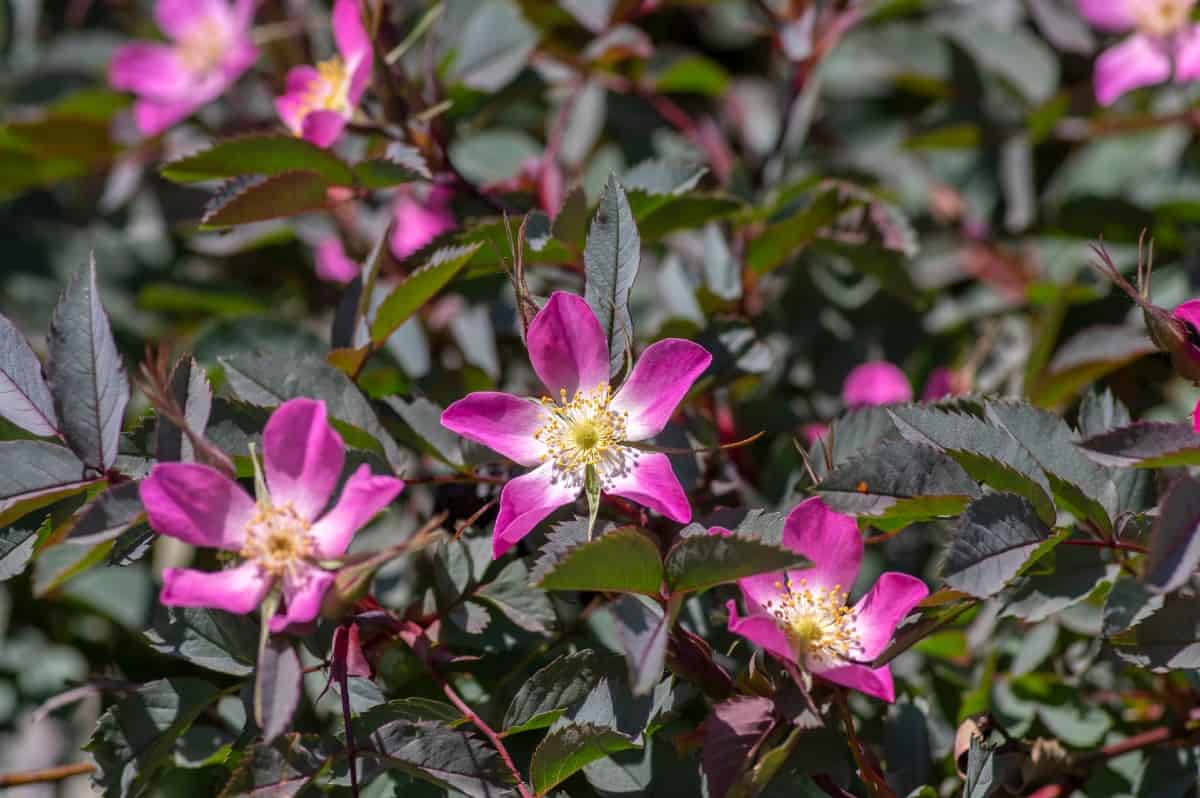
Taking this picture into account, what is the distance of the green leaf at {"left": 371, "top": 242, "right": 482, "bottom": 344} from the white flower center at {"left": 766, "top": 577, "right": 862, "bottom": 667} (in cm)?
42

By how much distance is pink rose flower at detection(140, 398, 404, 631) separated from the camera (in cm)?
87

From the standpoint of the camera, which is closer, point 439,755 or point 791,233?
point 439,755

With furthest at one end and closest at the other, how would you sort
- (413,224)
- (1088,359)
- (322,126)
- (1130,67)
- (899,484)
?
(413,224) → (1130,67) → (1088,359) → (322,126) → (899,484)

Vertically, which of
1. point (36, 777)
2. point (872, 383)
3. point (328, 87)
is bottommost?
point (36, 777)

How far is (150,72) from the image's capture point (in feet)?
5.78

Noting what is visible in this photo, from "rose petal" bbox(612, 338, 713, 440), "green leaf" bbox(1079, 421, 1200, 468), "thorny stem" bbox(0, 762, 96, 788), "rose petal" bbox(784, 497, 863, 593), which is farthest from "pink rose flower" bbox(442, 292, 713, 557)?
"thorny stem" bbox(0, 762, 96, 788)

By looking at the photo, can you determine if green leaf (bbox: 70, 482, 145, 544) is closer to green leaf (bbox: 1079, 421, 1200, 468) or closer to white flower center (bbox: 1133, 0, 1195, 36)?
green leaf (bbox: 1079, 421, 1200, 468)

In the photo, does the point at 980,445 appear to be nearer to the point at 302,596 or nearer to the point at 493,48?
the point at 302,596

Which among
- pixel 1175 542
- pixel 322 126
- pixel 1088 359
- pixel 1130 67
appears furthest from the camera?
pixel 1130 67

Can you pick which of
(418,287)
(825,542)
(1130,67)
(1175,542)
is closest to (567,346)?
(418,287)

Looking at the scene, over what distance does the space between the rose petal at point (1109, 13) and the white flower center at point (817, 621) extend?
1.12 meters

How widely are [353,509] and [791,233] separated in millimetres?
668

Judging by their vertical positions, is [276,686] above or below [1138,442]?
below

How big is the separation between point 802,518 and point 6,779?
2.99 feet
